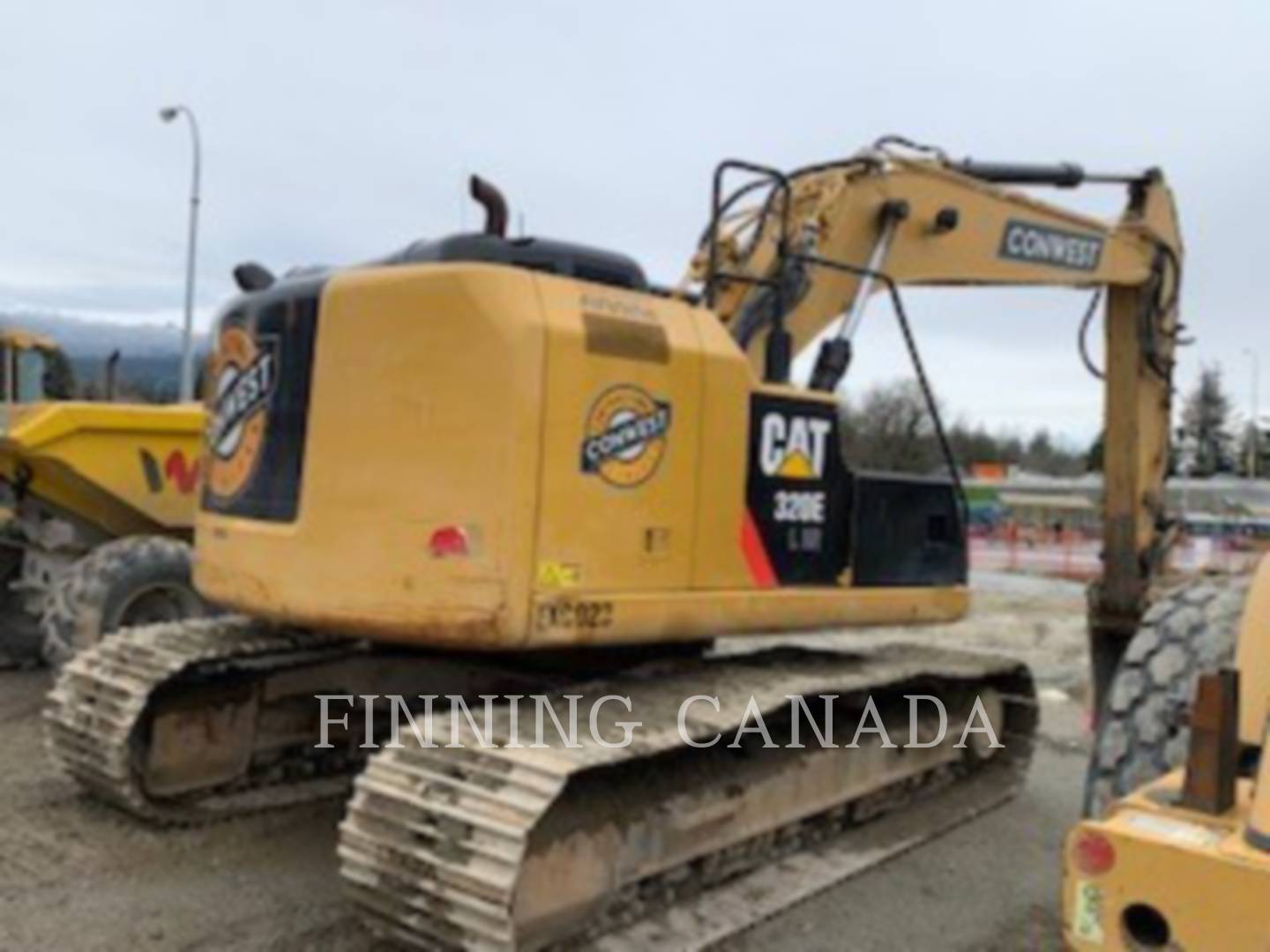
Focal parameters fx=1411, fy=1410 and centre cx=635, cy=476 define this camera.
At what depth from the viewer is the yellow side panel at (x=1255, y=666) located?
3705mm

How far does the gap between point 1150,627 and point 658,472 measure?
1758 millimetres

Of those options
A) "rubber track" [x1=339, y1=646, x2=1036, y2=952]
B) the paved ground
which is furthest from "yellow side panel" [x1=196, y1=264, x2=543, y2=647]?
the paved ground

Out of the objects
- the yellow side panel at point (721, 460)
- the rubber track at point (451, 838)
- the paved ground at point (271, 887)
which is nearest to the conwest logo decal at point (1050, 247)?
the yellow side panel at point (721, 460)

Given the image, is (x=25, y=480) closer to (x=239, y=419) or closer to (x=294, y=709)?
(x=294, y=709)

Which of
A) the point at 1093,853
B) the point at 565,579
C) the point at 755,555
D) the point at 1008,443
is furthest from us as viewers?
the point at 1008,443

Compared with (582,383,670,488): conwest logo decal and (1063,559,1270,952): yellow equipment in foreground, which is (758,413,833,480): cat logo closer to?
(582,383,670,488): conwest logo decal

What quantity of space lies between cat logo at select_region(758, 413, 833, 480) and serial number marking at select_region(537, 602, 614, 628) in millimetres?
999

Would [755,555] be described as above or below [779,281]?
below

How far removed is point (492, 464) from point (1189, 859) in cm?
256

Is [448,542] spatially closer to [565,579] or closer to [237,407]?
[565,579]

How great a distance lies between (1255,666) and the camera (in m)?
3.79

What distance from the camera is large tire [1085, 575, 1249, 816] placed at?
411cm

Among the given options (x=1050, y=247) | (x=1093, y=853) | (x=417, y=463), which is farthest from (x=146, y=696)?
(x=1050, y=247)

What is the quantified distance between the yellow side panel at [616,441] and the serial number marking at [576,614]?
60 millimetres
